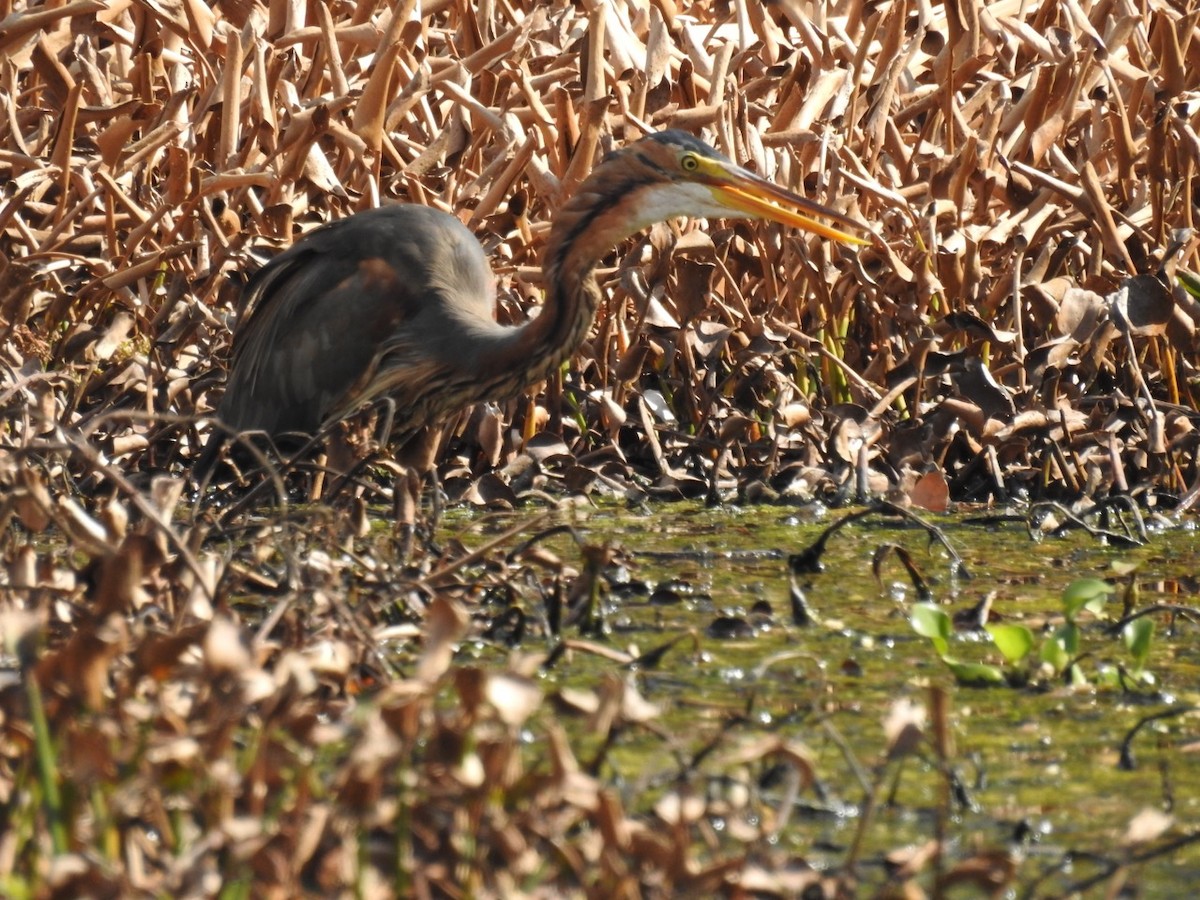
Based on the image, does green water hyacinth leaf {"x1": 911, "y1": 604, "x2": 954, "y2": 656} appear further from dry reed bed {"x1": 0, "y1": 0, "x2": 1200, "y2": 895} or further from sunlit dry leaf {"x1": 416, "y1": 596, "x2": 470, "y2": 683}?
dry reed bed {"x1": 0, "y1": 0, "x2": 1200, "y2": 895}

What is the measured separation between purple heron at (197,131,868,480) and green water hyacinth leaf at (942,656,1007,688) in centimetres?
175

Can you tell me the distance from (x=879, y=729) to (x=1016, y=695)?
0.37m

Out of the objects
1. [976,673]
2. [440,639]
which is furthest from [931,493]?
[440,639]

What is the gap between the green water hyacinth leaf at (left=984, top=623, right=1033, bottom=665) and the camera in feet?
11.0

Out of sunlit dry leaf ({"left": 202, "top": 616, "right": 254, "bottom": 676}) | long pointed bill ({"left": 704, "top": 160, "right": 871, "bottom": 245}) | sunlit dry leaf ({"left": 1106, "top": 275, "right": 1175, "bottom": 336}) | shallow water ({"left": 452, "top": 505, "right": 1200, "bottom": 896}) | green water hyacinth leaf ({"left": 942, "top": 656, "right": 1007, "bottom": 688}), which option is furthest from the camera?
sunlit dry leaf ({"left": 1106, "top": 275, "right": 1175, "bottom": 336})

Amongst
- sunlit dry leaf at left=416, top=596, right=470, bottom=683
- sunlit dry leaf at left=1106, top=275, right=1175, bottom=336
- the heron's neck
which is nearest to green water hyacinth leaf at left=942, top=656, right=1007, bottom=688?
sunlit dry leaf at left=416, top=596, right=470, bottom=683

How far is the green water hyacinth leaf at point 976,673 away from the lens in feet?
11.4

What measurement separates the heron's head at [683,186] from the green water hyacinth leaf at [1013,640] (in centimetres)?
195

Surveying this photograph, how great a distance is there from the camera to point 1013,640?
11.0ft

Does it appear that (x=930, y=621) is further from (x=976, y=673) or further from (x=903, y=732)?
(x=903, y=732)

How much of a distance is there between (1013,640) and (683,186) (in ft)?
6.99

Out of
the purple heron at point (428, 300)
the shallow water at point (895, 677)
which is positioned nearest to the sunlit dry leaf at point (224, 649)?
the shallow water at point (895, 677)

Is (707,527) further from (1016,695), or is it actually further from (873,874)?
(873,874)

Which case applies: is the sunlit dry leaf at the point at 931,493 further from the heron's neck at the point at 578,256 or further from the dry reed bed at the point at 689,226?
the heron's neck at the point at 578,256
